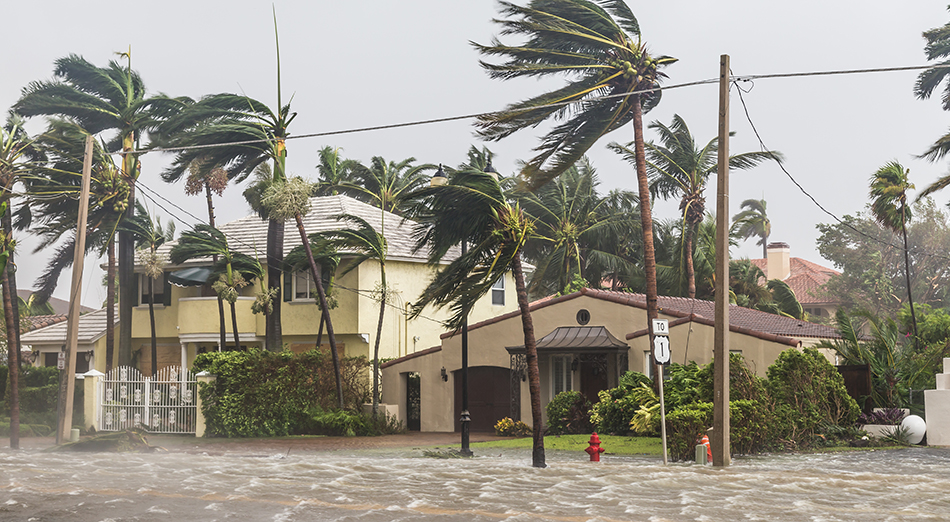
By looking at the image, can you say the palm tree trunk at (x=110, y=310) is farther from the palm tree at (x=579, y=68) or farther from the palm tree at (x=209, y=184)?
the palm tree at (x=579, y=68)

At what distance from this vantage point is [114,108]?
1406 inches

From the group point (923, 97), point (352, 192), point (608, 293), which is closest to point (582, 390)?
point (608, 293)

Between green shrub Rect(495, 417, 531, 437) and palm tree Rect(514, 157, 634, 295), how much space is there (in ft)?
41.7

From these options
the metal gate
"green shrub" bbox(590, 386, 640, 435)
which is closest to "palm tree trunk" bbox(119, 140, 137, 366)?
the metal gate

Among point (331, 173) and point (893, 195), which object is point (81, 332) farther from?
point (893, 195)

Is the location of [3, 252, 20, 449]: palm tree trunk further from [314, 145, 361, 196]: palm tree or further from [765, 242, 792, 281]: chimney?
[765, 242, 792, 281]: chimney

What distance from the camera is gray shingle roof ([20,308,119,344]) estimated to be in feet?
126

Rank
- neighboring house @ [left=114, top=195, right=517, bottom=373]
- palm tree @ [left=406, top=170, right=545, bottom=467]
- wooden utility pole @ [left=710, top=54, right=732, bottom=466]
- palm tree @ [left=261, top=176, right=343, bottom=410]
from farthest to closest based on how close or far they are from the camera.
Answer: neighboring house @ [left=114, top=195, right=517, bottom=373], palm tree @ [left=261, top=176, right=343, bottom=410], palm tree @ [left=406, top=170, right=545, bottom=467], wooden utility pole @ [left=710, top=54, right=732, bottom=466]

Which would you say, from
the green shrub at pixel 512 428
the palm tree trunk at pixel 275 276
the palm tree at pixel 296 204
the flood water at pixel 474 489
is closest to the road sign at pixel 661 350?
the flood water at pixel 474 489

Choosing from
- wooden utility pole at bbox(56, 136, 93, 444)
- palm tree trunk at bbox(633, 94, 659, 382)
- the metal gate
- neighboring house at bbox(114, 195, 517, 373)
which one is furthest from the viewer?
neighboring house at bbox(114, 195, 517, 373)

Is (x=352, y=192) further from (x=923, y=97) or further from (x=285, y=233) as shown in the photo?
(x=923, y=97)

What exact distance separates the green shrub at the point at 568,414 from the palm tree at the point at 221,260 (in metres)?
11.2

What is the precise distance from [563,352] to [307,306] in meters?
10.6

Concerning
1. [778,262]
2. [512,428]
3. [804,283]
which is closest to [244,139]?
[512,428]
